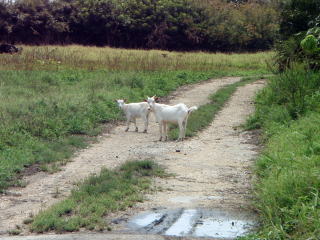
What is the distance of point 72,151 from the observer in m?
13.1

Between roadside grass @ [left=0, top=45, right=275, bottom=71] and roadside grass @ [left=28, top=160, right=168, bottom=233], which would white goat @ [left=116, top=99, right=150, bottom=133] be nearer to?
roadside grass @ [left=28, top=160, right=168, bottom=233]

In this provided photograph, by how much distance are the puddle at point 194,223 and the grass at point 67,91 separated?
3.21 m

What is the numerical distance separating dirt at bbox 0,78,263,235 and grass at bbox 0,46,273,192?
0.48 m

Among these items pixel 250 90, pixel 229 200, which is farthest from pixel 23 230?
pixel 250 90

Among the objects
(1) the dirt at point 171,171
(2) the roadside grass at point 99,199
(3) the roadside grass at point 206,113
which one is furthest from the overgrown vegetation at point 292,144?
(2) the roadside grass at point 99,199

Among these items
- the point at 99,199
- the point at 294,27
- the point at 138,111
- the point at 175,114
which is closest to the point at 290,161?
the point at 99,199

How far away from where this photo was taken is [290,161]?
9148mm

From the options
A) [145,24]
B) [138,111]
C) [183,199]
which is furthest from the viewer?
[145,24]

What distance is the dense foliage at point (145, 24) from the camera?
45.9 metres

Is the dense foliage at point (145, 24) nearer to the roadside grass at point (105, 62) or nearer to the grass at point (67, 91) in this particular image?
the grass at point (67, 91)

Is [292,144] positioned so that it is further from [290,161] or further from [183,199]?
[183,199]

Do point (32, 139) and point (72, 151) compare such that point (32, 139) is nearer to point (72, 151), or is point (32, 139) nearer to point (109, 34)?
point (72, 151)

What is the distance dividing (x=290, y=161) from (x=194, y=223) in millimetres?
2047

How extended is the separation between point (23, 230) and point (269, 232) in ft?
10.3
